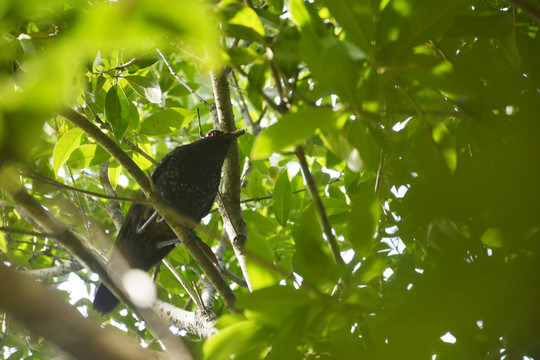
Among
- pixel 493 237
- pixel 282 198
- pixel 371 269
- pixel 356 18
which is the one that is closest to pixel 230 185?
pixel 282 198

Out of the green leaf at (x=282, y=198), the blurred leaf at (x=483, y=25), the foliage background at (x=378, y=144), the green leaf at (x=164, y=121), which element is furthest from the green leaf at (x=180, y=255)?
the blurred leaf at (x=483, y=25)

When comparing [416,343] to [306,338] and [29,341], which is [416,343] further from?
[29,341]

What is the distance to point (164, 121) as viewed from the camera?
2350mm

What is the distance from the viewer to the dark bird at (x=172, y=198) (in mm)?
3002

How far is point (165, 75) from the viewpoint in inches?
126

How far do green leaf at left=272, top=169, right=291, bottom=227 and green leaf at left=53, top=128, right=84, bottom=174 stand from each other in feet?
2.96

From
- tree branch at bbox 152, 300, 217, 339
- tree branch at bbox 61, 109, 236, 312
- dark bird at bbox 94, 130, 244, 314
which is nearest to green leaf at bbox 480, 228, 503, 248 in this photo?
tree branch at bbox 61, 109, 236, 312

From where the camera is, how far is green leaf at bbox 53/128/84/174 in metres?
1.94

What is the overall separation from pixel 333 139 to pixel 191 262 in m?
2.61

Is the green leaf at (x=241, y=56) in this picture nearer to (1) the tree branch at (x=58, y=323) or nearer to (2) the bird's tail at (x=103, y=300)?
(1) the tree branch at (x=58, y=323)

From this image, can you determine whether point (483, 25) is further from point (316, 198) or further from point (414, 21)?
point (316, 198)

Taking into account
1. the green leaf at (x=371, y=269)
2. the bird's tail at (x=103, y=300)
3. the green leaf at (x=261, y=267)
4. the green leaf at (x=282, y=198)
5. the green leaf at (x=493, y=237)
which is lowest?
the green leaf at (x=493, y=237)

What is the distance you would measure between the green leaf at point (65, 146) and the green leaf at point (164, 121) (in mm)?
403

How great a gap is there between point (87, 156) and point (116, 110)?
0.32 m
